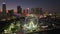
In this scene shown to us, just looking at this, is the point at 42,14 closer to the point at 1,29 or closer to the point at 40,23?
the point at 40,23

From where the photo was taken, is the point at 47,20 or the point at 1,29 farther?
the point at 47,20

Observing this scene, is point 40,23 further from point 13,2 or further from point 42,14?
point 13,2

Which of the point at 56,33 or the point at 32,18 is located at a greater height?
the point at 32,18

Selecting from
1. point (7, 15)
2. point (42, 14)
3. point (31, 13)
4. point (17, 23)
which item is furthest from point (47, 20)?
point (7, 15)

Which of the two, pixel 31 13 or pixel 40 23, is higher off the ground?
pixel 31 13

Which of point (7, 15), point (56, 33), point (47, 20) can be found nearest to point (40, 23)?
point (47, 20)

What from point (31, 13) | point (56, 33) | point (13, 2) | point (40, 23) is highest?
point (13, 2)

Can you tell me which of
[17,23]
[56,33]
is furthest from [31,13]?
[56,33]

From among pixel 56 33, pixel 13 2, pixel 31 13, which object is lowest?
pixel 56 33
